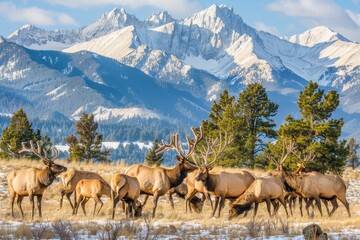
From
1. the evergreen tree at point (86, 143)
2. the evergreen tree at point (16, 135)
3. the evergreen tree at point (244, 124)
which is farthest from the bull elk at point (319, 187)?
the evergreen tree at point (86, 143)

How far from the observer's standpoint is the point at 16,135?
182 feet

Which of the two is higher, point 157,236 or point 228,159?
point 228,159

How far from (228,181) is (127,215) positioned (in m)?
4.34

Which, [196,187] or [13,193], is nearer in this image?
[13,193]

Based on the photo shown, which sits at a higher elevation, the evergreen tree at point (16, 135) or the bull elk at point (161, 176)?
the evergreen tree at point (16, 135)

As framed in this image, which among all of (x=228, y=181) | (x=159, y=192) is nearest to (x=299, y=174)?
(x=228, y=181)

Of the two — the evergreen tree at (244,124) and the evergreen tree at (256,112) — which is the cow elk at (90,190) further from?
the evergreen tree at (256,112)

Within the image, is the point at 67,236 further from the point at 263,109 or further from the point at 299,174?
the point at 263,109

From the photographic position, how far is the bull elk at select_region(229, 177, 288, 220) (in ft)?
65.0

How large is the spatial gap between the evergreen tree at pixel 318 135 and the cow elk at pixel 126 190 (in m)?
20.4

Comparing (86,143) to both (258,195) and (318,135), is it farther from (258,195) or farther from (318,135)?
(258,195)

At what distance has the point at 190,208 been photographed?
22484mm

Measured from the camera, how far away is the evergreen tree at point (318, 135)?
128 feet

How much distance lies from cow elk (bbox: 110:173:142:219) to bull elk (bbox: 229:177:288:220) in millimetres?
3123
